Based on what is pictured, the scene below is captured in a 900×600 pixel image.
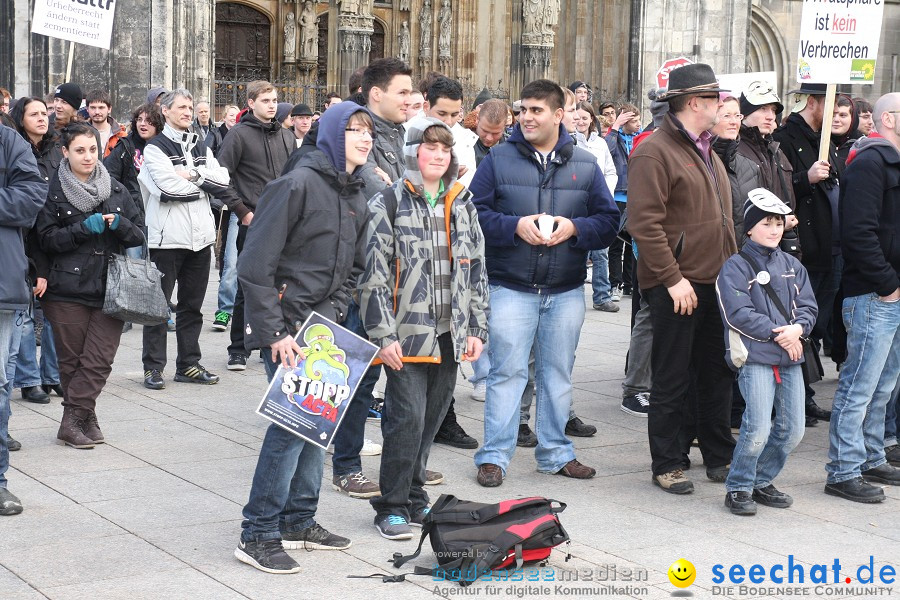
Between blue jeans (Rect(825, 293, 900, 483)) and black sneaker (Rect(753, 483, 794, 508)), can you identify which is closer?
black sneaker (Rect(753, 483, 794, 508))

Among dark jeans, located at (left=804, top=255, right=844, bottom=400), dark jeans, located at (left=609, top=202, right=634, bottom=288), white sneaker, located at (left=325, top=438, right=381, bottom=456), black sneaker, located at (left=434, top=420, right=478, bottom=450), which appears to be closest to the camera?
white sneaker, located at (left=325, top=438, right=381, bottom=456)

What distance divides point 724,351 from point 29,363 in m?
4.96

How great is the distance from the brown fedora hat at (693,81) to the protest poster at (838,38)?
2252mm

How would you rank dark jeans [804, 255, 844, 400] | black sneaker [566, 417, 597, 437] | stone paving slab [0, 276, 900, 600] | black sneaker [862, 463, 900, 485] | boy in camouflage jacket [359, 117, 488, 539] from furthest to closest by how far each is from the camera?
dark jeans [804, 255, 844, 400] → black sneaker [566, 417, 597, 437] → black sneaker [862, 463, 900, 485] → boy in camouflage jacket [359, 117, 488, 539] → stone paving slab [0, 276, 900, 600]

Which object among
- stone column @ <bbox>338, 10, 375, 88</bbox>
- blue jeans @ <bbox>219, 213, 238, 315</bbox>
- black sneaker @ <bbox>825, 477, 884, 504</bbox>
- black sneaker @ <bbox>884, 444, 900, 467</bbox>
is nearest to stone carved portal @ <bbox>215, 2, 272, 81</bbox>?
stone column @ <bbox>338, 10, 375, 88</bbox>

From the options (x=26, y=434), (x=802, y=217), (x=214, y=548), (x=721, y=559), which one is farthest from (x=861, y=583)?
(x=26, y=434)

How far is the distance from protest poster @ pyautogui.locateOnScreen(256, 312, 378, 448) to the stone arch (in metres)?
27.6

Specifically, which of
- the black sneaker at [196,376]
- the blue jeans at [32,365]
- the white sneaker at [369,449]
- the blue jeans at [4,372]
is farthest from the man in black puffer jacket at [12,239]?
the black sneaker at [196,376]

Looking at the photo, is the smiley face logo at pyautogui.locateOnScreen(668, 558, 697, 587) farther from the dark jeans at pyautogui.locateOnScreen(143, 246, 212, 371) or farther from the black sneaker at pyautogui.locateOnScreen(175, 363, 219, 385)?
the dark jeans at pyautogui.locateOnScreen(143, 246, 212, 371)

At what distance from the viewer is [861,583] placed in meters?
5.45

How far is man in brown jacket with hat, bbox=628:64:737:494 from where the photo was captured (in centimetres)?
682

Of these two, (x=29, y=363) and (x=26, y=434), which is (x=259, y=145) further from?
(x=26, y=434)

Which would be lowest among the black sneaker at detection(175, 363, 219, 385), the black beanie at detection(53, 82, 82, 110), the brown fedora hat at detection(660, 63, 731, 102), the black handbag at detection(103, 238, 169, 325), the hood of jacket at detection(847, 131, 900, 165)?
the black sneaker at detection(175, 363, 219, 385)

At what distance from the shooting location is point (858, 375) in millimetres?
7027
